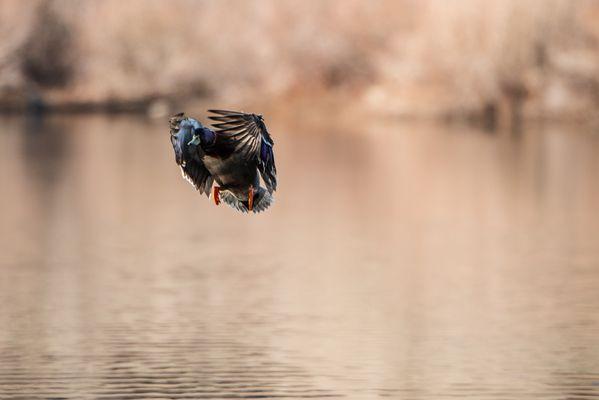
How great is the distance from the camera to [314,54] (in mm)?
51031

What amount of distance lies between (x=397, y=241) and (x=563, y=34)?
22.5 metres

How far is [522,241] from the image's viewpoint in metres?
22.9

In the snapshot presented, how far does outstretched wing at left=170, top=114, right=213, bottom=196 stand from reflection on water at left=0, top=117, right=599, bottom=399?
2.86m

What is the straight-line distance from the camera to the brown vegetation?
43.8 m

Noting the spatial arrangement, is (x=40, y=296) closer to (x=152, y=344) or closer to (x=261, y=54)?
(x=152, y=344)

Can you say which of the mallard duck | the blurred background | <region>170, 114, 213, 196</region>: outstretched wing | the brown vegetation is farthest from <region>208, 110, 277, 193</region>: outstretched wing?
the brown vegetation

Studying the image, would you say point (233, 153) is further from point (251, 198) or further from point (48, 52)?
point (48, 52)

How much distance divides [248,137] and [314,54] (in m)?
41.9

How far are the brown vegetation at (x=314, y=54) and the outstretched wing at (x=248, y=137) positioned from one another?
33.7m

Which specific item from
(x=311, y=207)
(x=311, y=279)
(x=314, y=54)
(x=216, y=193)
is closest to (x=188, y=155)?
(x=216, y=193)

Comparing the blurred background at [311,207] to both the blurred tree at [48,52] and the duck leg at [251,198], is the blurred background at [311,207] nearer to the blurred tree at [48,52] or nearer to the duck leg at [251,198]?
the blurred tree at [48,52]

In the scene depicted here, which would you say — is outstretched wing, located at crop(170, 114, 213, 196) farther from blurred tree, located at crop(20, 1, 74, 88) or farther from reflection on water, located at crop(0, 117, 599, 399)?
blurred tree, located at crop(20, 1, 74, 88)

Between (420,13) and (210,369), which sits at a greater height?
(420,13)

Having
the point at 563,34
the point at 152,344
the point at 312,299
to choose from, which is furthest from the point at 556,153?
the point at 152,344
